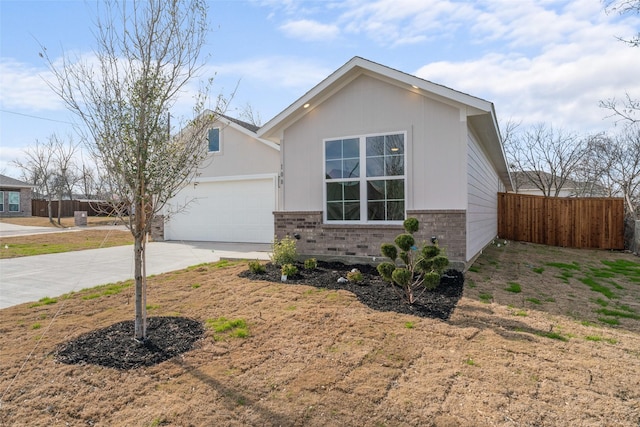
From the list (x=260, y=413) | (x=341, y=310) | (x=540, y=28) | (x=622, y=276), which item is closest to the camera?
(x=260, y=413)

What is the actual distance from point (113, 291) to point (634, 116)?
11.9 meters

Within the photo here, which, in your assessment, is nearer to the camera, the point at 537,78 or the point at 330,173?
the point at 330,173

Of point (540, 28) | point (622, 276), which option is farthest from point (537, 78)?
point (622, 276)

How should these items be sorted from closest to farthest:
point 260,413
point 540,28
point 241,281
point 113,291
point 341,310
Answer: point 260,413
point 341,310
point 113,291
point 241,281
point 540,28

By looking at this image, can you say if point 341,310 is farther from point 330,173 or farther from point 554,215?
point 554,215

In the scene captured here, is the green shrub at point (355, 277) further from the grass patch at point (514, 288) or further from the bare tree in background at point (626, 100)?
the bare tree in background at point (626, 100)

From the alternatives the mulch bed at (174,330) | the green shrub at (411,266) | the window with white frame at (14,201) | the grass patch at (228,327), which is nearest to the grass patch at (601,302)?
the mulch bed at (174,330)

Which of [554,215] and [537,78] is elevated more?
[537,78]

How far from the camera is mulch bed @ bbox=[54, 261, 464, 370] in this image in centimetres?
351

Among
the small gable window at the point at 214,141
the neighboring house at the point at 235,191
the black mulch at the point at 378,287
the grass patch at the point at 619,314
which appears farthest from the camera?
the small gable window at the point at 214,141

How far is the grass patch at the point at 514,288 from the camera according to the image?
19.9ft

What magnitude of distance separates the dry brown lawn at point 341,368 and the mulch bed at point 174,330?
6.1 inches

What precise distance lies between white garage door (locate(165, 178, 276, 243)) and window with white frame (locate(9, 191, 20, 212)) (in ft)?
82.4

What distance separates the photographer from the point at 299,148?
28.2 feet
